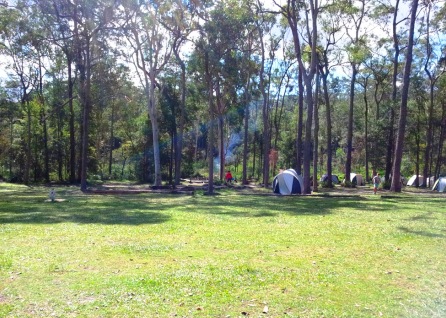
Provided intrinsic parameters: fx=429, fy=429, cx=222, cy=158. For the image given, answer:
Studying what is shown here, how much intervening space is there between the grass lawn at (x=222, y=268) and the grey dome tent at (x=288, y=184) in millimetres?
12735

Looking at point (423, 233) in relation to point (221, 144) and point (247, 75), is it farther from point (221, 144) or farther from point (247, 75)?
point (221, 144)

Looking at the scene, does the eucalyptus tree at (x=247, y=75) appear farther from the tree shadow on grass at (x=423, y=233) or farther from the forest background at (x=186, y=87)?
the tree shadow on grass at (x=423, y=233)

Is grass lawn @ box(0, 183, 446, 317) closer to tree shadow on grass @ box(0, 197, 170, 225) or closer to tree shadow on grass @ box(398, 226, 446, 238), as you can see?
tree shadow on grass @ box(398, 226, 446, 238)

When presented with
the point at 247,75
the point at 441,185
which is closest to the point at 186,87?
the point at 247,75

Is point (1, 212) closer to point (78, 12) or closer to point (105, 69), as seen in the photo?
point (78, 12)

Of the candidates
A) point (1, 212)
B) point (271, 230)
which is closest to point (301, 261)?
point (271, 230)

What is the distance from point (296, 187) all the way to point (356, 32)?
57.7 ft

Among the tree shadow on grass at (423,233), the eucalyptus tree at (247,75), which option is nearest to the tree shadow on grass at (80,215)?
the tree shadow on grass at (423,233)

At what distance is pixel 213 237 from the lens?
9.78 meters

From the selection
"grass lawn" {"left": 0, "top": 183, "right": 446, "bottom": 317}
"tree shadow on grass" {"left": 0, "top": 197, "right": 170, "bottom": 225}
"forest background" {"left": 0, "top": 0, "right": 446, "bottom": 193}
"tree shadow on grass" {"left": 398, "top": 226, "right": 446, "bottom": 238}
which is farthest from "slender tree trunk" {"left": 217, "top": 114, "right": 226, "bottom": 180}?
"tree shadow on grass" {"left": 398, "top": 226, "right": 446, "bottom": 238}

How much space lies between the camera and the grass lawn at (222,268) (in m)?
5.20

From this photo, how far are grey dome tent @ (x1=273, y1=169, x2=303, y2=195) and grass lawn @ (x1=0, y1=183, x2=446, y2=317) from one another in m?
12.7

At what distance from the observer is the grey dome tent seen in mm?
25531

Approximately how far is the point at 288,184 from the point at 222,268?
1916 centimetres
